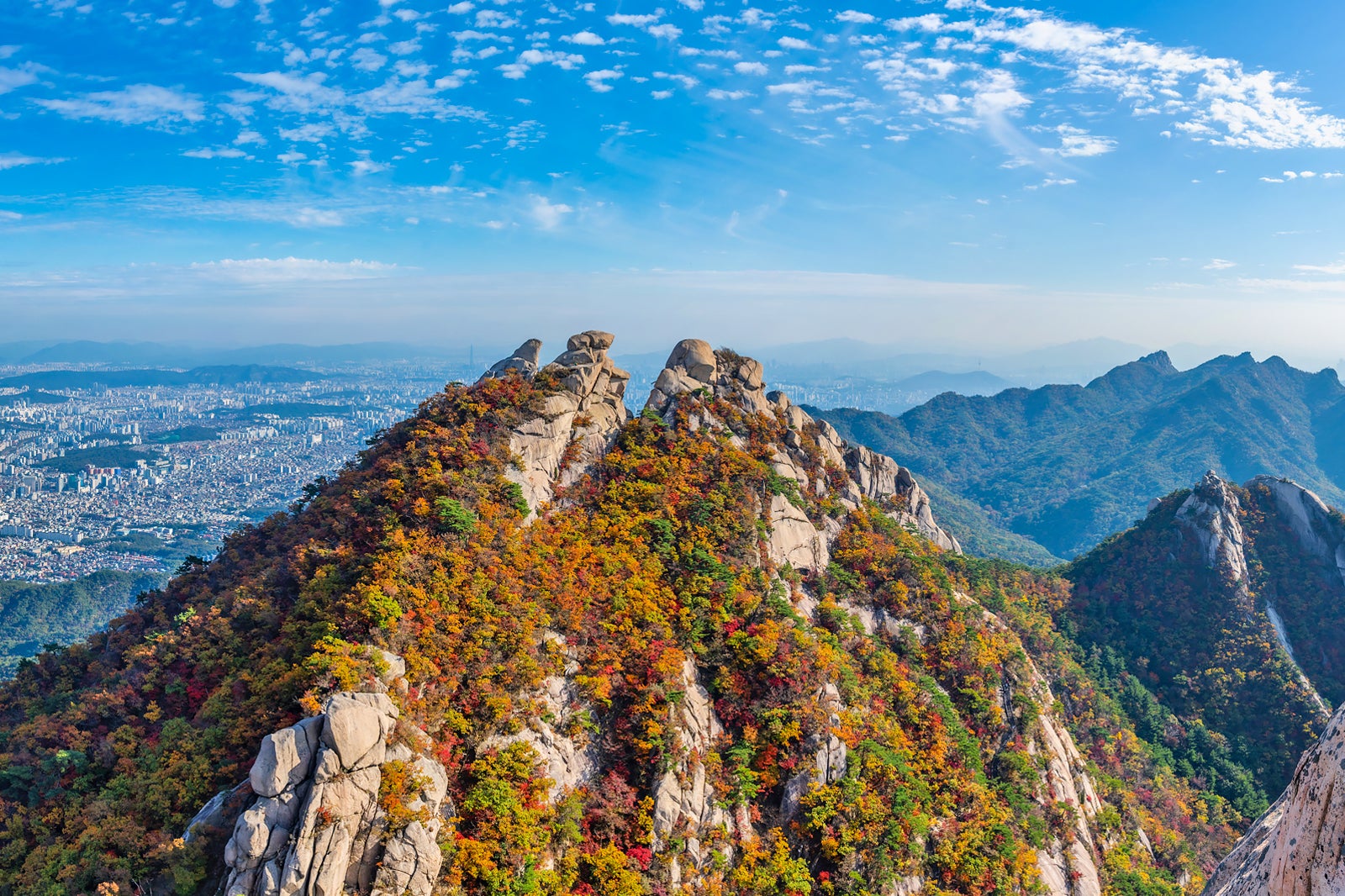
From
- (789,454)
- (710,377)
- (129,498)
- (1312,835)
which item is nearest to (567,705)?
(1312,835)

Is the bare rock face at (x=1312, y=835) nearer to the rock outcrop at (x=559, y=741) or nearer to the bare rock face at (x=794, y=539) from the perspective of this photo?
the rock outcrop at (x=559, y=741)

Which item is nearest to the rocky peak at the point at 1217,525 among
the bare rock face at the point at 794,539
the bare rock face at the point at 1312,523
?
the bare rock face at the point at 1312,523

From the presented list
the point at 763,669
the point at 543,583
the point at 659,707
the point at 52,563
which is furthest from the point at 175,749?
the point at 52,563

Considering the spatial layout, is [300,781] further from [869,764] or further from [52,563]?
[52,563]

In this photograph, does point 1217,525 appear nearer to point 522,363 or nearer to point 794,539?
point 794,539

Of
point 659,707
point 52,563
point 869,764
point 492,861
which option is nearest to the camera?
point 492,861

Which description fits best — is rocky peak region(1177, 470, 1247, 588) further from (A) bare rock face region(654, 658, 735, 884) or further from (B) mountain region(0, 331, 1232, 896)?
(A) bare rock face region(654, 658, 735, 884)
